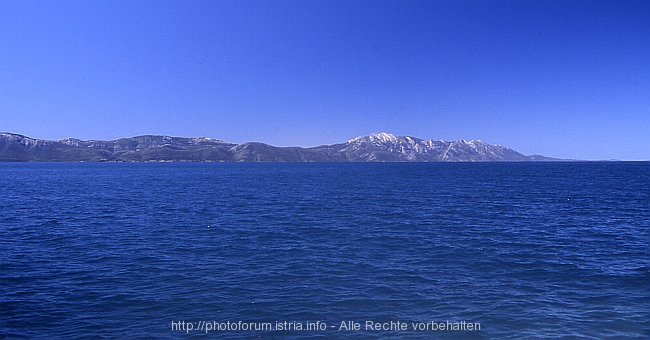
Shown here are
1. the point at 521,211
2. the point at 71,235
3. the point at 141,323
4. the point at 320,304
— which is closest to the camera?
the point at 141,323

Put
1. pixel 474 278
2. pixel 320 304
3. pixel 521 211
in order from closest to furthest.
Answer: pixel 320 304 → pixel 474 278 → pixel 521 211

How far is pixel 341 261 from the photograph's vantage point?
25.2 metres

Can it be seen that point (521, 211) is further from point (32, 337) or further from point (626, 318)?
point (32, 337)

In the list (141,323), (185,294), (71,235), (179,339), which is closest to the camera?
(179,339)

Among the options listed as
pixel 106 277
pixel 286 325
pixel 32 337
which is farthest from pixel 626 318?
pixel 106 277

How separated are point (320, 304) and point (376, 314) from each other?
111 inches

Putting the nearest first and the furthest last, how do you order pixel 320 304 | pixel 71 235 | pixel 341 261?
pixel 320 304
pixel 341 261
pixel 71 235

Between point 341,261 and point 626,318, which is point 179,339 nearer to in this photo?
point 341,261

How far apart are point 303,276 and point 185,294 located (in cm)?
670

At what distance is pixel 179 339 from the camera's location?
48.0 feet

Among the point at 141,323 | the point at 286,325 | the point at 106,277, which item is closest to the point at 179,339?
the point at 141,323

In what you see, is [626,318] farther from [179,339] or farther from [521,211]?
[521,211]

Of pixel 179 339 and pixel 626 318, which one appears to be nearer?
pixel 179 339

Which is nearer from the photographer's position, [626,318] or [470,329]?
[470,329]
